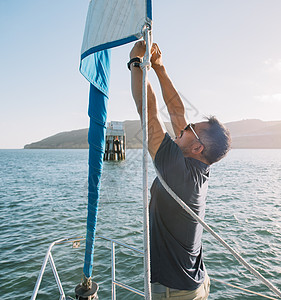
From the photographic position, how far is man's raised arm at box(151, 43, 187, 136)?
206 centimetres

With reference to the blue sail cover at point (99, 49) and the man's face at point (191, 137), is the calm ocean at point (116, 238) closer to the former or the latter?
the blue sail cover at point (99, 49)

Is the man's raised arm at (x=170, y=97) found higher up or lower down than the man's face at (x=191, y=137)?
higher up

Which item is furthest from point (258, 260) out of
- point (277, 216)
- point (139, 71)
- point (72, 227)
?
point (139, 71)

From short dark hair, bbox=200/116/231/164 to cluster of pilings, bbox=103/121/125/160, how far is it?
43592 millimetres

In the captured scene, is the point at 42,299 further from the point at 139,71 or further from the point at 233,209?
the point at 233,209

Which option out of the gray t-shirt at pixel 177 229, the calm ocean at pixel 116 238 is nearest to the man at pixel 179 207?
the gray t-shirt at pixel 177 229

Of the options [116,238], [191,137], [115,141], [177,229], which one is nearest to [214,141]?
[191,137]

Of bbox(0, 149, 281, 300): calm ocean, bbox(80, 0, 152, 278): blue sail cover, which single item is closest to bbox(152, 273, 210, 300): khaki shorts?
bbox(80, 0, 152, 278): blue sail cover

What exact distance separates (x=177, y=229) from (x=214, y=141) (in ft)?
2.09

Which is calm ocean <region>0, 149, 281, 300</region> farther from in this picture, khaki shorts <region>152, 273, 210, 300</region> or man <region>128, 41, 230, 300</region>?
khaki shorts <region>152, 273, 210, 300</region>

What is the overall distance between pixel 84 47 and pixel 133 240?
25.5ft

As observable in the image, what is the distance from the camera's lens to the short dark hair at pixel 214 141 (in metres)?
1.68

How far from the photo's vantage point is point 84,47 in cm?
205

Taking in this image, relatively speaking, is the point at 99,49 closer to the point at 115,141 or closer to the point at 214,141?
the point at 214,141
